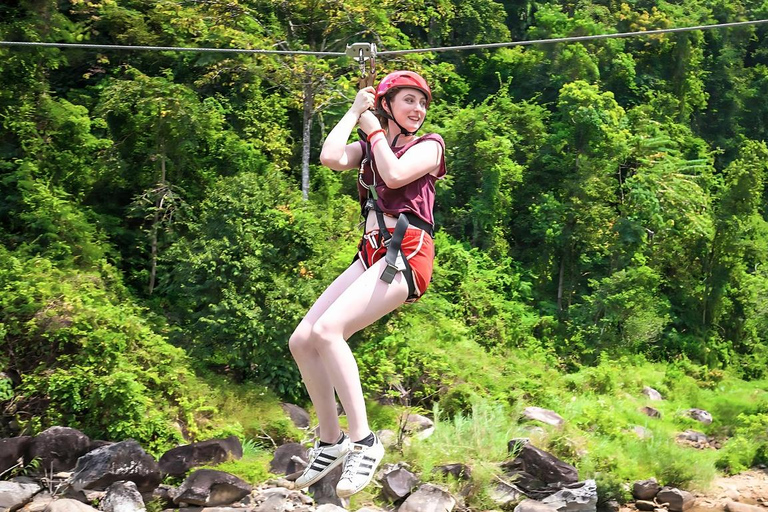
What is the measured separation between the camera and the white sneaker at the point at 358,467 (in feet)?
9.58

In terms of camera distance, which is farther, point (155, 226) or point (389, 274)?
point (155, 226)

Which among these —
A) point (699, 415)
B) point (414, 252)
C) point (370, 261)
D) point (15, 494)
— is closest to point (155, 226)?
point (15, 494)

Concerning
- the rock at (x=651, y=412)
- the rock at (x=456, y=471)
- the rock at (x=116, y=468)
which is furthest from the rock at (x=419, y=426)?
the rock at (x=651, y=412)

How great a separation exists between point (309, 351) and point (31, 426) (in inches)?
253

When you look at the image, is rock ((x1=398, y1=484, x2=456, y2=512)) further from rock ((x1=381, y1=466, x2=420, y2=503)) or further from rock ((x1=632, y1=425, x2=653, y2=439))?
rock ((x1=632, y1=425, x2=653, y2=439))

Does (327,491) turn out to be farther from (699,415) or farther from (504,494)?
(699,415)

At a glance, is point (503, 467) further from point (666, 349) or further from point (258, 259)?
point (666, 349)

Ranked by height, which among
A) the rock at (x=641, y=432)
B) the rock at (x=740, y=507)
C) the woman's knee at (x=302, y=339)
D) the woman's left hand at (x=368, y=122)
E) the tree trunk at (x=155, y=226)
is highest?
the woman's left hand at (x=368, y=122)

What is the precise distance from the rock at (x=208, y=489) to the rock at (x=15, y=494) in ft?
4.09

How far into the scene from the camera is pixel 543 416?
10961mm

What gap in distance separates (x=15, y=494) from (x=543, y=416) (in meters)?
6.11

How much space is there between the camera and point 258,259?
9773 mm

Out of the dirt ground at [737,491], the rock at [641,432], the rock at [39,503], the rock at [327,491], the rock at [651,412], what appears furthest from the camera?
the rock at [651,412]

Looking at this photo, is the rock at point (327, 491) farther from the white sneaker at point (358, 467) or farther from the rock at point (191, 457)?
the white sneaker at point (358, 467)
